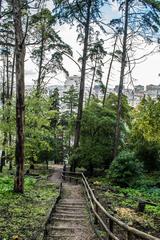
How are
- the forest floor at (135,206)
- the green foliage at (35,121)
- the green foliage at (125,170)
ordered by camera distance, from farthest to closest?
the green foliage at (35,121), the green foliage at (125,170), the forest floor at (135,206)

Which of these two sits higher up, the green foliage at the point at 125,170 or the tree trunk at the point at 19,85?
the tree trunk at the point at 19,85

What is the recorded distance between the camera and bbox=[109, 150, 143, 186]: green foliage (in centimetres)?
2061

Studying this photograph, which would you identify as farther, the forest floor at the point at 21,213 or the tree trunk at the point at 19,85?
the tree trunk at the point at 19,85

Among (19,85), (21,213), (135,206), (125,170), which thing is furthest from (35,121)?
(21,213)

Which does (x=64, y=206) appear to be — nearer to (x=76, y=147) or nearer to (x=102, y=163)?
(x=76, y=147)

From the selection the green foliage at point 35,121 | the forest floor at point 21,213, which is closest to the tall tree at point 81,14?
the green foliage at point 35,121

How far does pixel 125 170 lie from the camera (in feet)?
68.0

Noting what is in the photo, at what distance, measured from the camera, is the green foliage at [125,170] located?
67.6 feet

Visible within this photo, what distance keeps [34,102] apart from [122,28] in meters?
8.30

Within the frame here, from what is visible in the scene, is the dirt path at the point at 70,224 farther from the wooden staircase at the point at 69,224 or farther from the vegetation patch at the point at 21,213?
the vegetation patch at the point at 21,213

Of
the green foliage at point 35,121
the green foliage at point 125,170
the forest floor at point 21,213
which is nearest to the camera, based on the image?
the forest floor at point 21,213

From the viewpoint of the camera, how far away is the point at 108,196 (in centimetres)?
1617

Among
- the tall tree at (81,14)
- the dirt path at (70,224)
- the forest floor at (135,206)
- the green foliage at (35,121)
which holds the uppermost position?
the tall tree at (81,14)

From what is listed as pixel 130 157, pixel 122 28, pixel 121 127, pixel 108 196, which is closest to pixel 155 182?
pixel 130 157
